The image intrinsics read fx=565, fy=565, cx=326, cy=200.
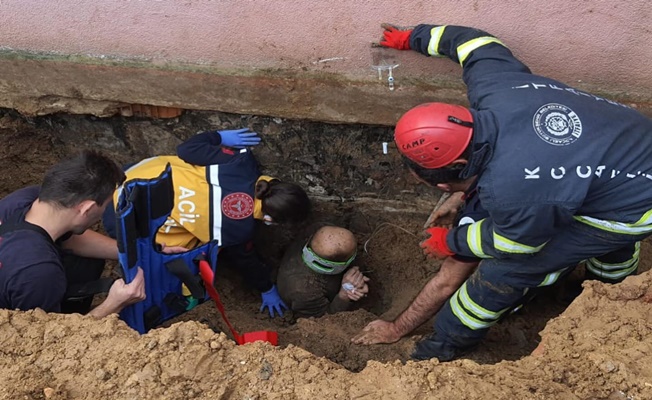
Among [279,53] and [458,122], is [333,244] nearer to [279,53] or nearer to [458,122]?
[279,53]

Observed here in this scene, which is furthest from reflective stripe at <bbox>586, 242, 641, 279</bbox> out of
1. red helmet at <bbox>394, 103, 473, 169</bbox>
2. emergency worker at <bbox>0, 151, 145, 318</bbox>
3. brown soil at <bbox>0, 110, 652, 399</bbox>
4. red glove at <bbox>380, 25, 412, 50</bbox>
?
emergency worker at <bbox>0, 151, 145, 318</bbox>

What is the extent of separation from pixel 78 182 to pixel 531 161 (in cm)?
198

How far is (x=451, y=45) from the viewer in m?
2.82

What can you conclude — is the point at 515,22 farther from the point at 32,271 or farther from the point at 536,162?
the point at 32,271

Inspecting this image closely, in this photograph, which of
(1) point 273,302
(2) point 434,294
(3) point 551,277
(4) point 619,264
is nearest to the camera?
(3) point 551,277

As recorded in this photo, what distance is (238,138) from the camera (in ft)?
12.2

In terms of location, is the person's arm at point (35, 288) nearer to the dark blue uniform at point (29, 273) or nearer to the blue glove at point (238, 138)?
the dark blue uniform at point (29, 273)

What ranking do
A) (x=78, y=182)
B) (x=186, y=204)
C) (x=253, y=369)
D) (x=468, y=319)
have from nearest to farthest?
(x=253, y=369) → (x=78, y=182) → (x=468, y=319) → (x=186, y=204)

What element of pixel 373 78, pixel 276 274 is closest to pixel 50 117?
pixel 276 274

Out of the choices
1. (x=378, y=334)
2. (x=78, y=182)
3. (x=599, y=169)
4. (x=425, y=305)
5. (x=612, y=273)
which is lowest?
(x=378, y=334)

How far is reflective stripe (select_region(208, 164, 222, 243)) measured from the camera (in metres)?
3.49

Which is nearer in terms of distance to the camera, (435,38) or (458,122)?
(458,122)

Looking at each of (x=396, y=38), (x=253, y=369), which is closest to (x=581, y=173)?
(x=396, y=38)

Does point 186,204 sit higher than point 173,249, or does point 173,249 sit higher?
point 186,204
